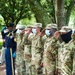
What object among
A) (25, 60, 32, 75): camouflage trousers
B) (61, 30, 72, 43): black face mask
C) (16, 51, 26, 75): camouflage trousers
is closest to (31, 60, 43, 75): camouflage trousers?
(25, 60, 32, 75): camouflage trousers

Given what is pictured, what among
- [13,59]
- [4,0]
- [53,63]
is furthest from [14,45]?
[4,0]

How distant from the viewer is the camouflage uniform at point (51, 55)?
25.1 feet

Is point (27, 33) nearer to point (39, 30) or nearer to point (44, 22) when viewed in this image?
point (39, 30)

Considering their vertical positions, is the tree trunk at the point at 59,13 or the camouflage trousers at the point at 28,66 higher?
the tree trunk at the point at 59,13

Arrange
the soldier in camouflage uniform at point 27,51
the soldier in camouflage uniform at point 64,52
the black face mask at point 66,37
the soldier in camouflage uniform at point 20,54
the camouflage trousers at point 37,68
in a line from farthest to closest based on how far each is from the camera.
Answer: the soldier in camouflage uniform at point 20,54
the soldier in camouflage uniform at point 27,51
the camouflage trousers at point 37,68
the black face mask at point 66,37
the soldier in camouflage uniform at point 64,52

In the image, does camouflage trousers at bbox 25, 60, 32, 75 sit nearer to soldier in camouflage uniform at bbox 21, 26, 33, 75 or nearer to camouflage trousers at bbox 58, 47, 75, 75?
soldier in camouflage uniform at bbox 21, 26, 33, 75

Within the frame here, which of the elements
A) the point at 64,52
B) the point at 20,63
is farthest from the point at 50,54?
the point at 20,63

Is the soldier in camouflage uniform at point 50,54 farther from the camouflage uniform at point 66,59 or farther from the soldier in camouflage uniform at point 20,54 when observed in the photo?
the soldier in camouflage uniform at point 20,54

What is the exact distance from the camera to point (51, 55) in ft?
25.4

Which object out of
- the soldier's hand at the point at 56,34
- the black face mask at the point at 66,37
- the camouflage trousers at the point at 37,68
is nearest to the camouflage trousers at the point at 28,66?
the camouflage trousers at the point at 37,68

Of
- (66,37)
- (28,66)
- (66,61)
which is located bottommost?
(28,66)

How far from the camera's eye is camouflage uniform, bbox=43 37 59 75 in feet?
25.1

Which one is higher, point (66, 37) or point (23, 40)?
point (66, 37)

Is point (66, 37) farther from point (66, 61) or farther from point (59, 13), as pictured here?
point (59, 13)
